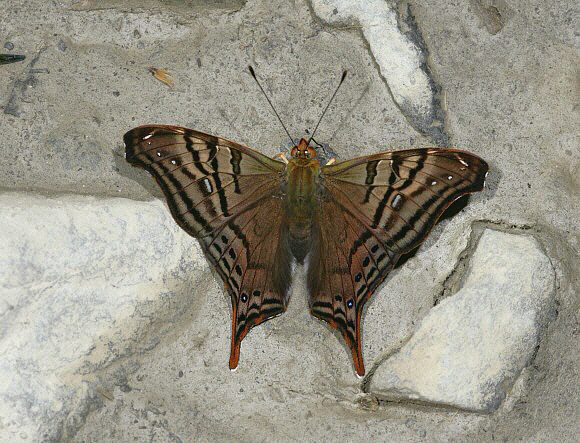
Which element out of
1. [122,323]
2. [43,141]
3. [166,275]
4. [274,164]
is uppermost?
[274,164]

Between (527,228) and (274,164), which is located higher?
(527,228)

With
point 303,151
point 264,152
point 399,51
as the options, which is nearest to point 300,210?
point 303,151

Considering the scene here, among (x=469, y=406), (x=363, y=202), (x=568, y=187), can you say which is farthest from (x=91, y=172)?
(x=568, y=187)

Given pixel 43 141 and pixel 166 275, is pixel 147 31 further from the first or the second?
pixel 166 275

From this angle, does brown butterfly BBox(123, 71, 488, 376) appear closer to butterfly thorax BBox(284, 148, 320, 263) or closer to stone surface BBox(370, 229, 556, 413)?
butterfly thorax BBox(284, 148, 320, 263)

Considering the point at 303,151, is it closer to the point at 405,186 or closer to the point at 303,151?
the point at 303,151
